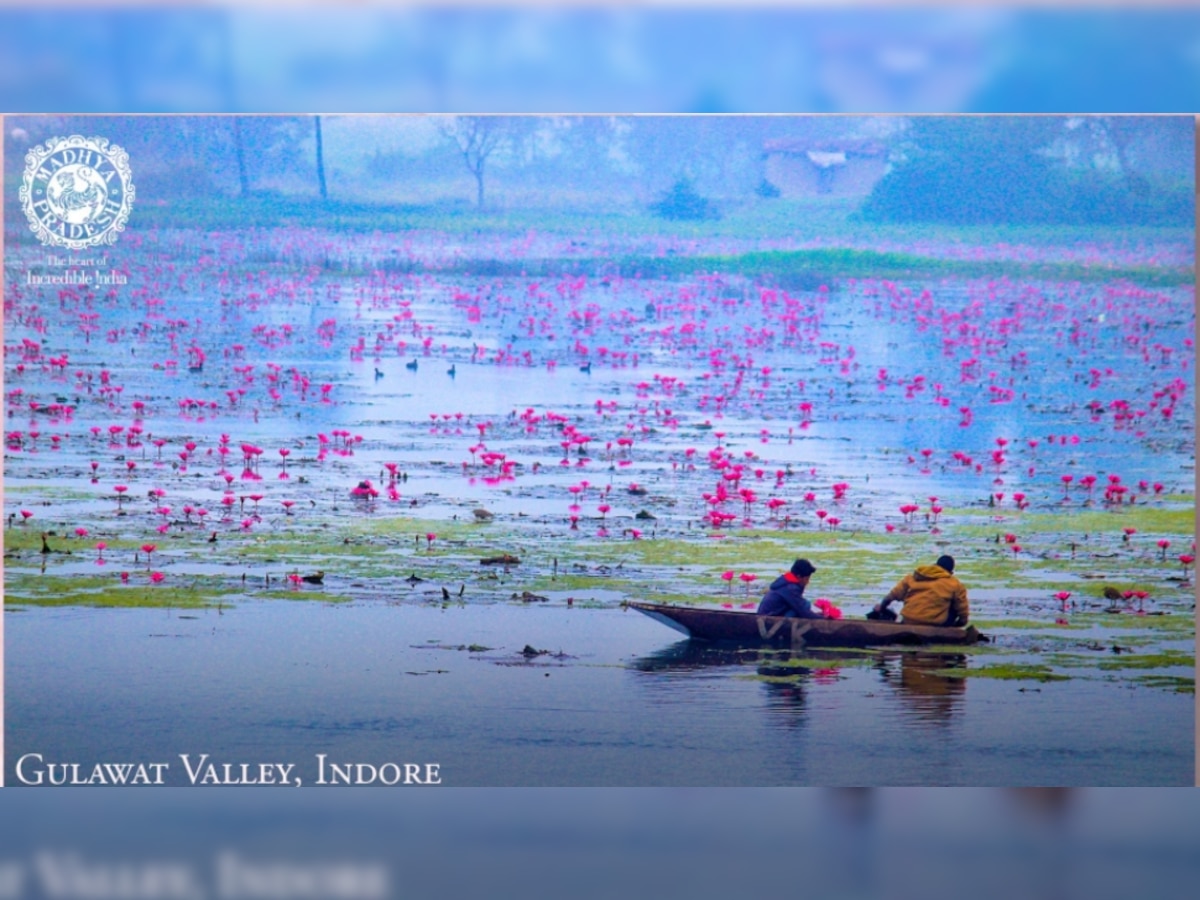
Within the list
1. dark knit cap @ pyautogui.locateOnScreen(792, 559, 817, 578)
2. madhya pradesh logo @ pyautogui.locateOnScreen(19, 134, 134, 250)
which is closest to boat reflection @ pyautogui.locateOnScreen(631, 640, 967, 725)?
dark knit cap @ pyautogui.locateOnScreen(792, 559, 817, 578)

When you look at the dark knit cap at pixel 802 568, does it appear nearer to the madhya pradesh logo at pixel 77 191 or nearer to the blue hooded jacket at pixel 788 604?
the blue hooded jacket at pixel 788 604

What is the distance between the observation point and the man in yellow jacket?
6.62 metres

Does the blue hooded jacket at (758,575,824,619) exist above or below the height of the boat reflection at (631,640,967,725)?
above

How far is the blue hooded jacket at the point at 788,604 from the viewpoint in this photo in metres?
6.64

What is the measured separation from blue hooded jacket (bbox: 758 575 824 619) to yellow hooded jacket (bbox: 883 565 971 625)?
0.34 meters

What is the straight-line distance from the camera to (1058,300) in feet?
22.1

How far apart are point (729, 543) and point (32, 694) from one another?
3063mm

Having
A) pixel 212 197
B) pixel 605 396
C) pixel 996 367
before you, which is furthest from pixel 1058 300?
pixel 212 197

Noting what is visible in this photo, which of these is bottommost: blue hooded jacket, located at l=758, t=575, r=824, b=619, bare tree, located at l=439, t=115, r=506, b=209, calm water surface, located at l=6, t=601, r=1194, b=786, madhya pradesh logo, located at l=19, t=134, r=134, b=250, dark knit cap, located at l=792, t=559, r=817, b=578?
calm water surface, located at l=6, t=601, r=1194, b=786

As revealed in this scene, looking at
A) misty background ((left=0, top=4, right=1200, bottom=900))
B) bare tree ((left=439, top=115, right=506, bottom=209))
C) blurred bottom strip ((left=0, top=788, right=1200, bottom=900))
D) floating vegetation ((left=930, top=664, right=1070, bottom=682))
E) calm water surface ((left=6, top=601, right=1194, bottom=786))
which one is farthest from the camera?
misty background ((left=0, top=4, right=1200, bottom=900))

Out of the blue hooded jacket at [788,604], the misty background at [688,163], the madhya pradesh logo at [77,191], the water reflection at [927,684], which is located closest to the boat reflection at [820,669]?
the water reflection at [927,684]

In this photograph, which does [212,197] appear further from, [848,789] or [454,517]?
[848,789]

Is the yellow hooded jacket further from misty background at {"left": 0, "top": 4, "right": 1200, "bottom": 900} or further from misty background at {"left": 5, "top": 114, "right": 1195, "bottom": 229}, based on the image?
misty background at {"left": 5, "top": 114, "right": 1195, "bottom": 229}
